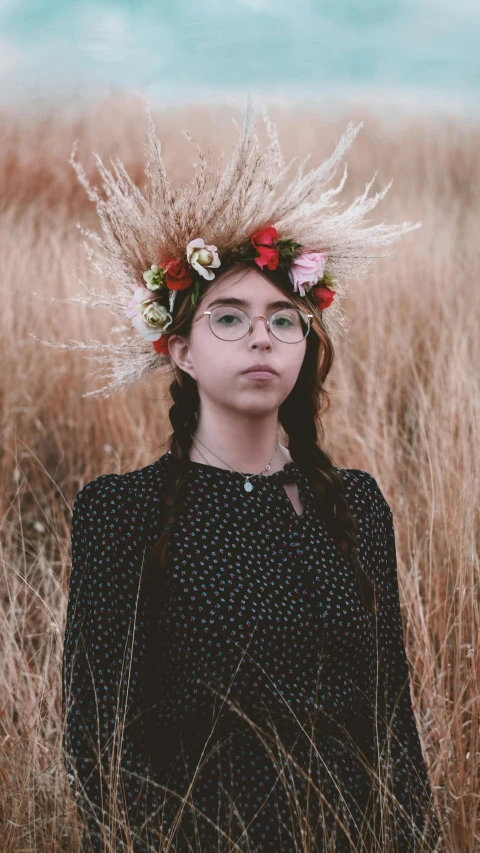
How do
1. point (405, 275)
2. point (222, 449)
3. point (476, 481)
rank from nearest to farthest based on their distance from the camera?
1. point (222, 449)
2. point (476, 481)
3. point (405, 275)

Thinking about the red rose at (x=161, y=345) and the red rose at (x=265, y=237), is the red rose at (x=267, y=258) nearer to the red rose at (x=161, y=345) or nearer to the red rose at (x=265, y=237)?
the red rose at (x=265, y=237)

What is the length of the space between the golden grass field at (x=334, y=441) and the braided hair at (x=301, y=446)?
0.37 metres

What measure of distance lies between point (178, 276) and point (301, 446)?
1.60 ft

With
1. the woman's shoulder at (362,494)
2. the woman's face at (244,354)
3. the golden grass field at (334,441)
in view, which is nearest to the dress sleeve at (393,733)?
the woman's shoulder at (362,494)

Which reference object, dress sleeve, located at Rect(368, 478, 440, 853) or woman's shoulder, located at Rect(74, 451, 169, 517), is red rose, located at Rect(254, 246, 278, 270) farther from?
dress sleeve, located at Rect(368, 478, 440, 853)

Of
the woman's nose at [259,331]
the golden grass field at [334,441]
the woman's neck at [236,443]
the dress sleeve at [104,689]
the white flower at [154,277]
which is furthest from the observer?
the golden grass field at [334,441]

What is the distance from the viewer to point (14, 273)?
502 centimetres

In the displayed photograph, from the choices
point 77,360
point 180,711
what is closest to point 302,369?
point 180,711

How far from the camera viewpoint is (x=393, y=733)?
6.25ft

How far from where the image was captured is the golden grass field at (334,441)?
83.0 inches

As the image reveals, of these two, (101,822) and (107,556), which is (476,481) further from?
(101,822)

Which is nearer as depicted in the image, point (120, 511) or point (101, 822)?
point (101, 822)

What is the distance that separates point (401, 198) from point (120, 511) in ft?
20.6

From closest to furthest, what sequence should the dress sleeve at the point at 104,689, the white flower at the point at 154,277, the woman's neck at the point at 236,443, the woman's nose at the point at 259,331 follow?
the dress sleeve at the point at 104,689 < the woman's nose at the point at 259,331 < the woman's neck at the point at 236,443 < the white flower at the point at 154,277
